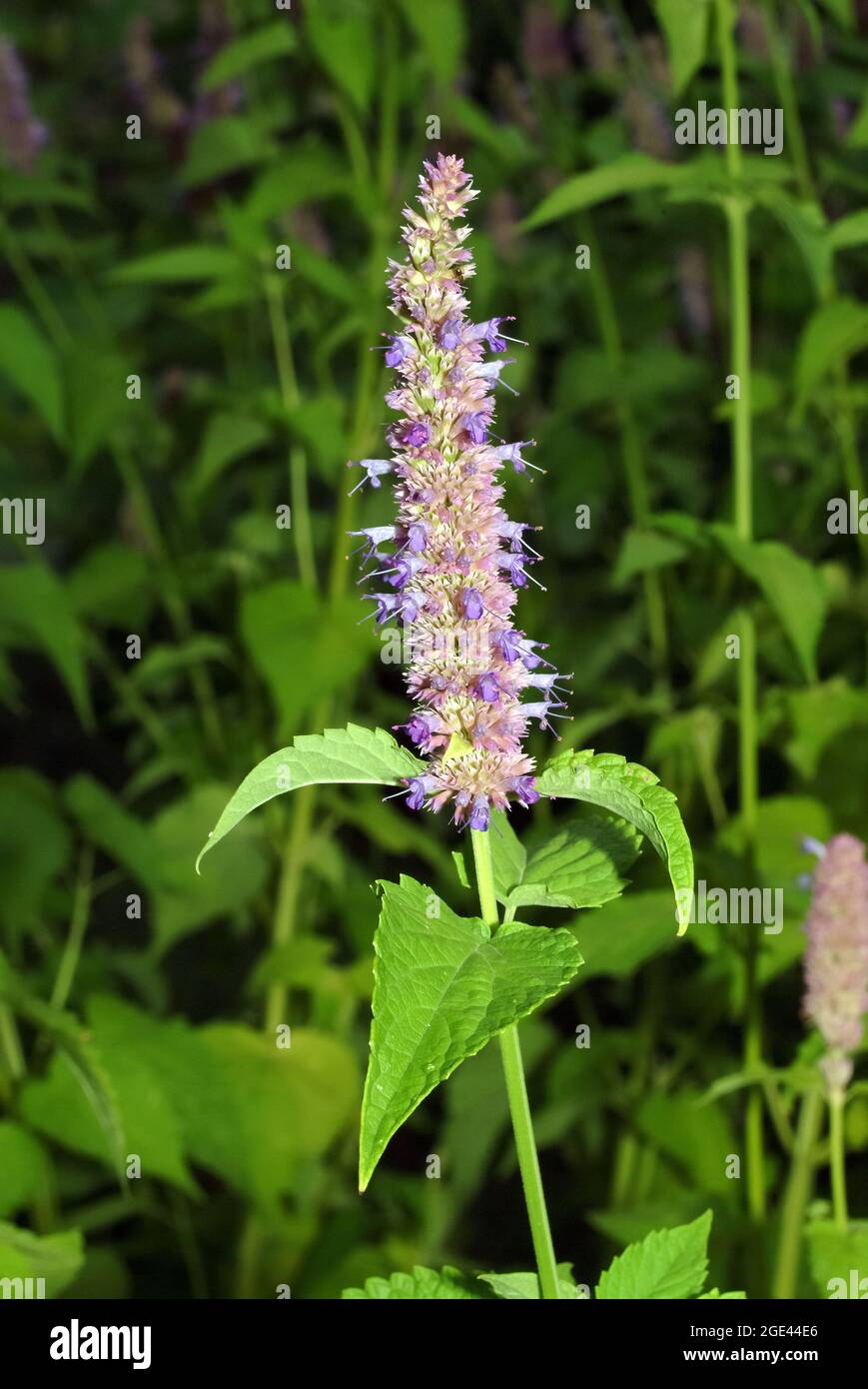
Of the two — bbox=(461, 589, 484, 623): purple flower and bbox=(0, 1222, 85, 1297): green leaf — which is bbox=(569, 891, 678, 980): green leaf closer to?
bbox=(0, 1222, 85, 1297): green leaf

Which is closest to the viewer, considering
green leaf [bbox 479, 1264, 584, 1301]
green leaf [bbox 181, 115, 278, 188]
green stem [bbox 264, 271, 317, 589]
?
green leaf [bbox 479, 1264, 584, 1301]

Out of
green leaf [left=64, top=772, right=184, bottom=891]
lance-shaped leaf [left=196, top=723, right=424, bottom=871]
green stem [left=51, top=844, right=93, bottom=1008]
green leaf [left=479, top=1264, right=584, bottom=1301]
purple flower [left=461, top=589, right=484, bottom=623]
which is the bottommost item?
green leaf [left=479, top=1264, right=584, bottom=1301]

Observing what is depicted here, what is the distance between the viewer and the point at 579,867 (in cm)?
86

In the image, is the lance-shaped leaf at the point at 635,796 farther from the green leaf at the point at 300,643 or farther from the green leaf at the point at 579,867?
the green leaf at the point at 300,643

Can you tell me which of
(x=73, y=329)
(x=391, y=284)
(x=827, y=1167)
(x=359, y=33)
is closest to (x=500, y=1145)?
(x=827, y=1167)

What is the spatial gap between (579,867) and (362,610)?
1.06m

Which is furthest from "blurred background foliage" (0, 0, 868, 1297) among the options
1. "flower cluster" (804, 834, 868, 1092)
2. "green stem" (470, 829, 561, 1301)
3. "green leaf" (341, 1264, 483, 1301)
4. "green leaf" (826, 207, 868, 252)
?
"green stem" (470, 829, 561, 1301)

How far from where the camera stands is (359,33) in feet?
5.98

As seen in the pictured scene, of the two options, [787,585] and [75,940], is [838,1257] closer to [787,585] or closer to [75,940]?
[787,585]

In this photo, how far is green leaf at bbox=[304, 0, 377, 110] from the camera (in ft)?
5.87

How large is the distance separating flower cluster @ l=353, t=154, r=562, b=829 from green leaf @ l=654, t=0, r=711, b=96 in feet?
2.54

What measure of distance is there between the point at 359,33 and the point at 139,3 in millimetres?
1380

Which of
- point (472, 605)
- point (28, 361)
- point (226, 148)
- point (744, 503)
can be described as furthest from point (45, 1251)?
point (226, 148)

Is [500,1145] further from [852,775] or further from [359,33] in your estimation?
[359,33]
